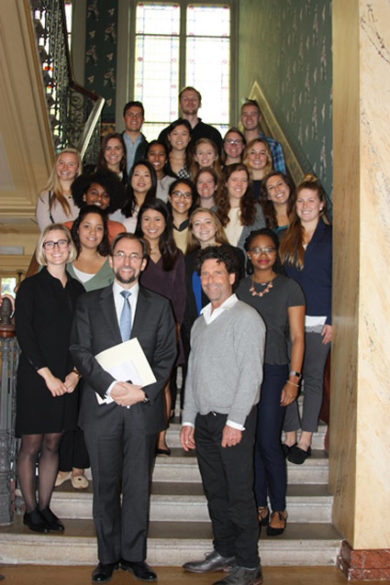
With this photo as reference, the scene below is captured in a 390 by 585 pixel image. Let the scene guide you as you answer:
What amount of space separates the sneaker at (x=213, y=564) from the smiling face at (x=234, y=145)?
3361mm

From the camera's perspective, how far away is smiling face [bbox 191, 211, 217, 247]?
3.74 metres

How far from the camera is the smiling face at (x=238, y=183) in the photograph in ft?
14.3

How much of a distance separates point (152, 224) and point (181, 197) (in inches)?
20.7

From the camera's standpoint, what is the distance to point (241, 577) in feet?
9.02

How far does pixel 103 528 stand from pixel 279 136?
17.5 ft

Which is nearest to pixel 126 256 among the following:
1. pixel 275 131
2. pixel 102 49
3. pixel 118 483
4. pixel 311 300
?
pixel 118 483

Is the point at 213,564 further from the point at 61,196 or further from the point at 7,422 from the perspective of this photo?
the point at 61,196

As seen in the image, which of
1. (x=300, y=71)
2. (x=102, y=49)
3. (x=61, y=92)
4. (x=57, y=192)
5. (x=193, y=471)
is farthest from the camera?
(x=102, y=49)

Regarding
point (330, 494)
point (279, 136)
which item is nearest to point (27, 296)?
point (330, 494)

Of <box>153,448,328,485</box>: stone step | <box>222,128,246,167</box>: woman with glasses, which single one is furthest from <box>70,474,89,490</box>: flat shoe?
<box>222,128,246,167</box>: woman with glasses

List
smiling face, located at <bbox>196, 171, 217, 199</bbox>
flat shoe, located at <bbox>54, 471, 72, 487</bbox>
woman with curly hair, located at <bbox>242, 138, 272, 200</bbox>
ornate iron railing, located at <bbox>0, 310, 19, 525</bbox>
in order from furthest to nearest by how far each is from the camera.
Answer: woman with curly hair, located at <bbox>242, 138, 272, 200</bbox>
smiling face, located at <bbox>196, 171, 217, 199</bbox>
flat shoe, located at <bbox>54, 471, 72, 487</bbox>
ornate iron railing, located at <bbox>0, 310, 19, 525</bbox>

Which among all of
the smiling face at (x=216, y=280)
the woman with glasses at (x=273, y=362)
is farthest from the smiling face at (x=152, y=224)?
Answer: the smiling face at (x=216, y=280)

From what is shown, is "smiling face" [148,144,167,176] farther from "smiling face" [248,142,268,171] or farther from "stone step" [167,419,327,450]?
"stone step" [167,419,327,450]

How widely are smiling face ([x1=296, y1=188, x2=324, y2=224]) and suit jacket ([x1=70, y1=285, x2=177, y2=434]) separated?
1276mm
